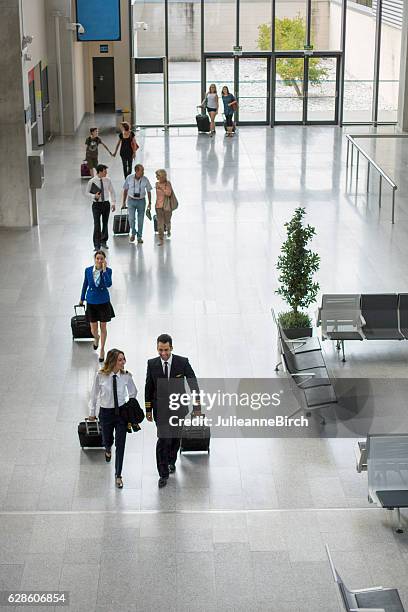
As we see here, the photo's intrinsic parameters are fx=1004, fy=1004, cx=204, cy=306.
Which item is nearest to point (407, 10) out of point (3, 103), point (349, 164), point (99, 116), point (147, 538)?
point (349, 164)

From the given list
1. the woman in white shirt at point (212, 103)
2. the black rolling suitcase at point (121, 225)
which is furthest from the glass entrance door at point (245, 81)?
the black rolling suitcase at point (121, 225)

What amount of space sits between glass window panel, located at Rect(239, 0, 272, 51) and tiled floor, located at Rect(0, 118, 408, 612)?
32.1 feet

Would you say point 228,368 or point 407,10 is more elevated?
point 407,10

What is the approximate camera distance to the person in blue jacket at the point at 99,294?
39.2 ft

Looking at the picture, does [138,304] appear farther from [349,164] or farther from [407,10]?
[407,10]

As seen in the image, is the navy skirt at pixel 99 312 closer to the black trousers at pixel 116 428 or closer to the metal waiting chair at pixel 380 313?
the black trousers at pixel 116 428

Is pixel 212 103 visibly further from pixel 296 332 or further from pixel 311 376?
pixel 311 376

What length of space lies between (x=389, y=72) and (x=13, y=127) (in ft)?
50.7

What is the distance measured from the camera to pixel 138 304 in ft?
47.5

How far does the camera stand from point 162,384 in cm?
941

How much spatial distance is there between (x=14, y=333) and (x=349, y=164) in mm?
13114

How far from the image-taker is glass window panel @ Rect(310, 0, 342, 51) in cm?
2984

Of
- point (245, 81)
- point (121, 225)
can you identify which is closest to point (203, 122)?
point (245, 81)

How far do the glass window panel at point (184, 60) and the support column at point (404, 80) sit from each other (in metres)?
5.99
